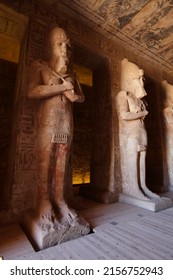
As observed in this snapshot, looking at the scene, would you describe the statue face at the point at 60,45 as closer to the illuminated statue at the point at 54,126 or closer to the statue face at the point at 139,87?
the illuminated statue at the point at 54,126

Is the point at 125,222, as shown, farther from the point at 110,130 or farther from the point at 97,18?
the point at 97,18

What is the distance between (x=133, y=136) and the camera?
3.66m

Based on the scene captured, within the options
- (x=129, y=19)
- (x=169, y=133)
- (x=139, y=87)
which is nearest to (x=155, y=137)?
(x=169, y=133)

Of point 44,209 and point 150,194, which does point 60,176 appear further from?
point 150,194

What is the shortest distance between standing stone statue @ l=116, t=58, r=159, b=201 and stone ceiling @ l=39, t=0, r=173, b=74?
37.8 inches

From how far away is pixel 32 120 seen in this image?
2.81 meters

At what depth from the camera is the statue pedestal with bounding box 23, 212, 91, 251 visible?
1.96 m

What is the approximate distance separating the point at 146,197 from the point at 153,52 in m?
4.01

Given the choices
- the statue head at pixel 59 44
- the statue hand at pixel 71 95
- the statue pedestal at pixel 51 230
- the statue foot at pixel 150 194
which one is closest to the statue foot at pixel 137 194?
the statue foot at pixel 150 194

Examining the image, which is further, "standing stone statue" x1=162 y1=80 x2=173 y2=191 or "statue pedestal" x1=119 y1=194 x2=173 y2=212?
"standing stone statue" x1=162 y1=80 x2=173 y2=191

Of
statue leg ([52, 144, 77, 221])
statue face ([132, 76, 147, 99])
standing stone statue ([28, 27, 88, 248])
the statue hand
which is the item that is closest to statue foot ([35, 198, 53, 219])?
standing stone statue ([28, 27, 88, 248])

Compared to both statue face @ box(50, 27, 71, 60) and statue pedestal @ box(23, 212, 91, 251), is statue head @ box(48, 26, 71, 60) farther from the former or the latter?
statue pedestal @ box(23, 212, 91, 251)

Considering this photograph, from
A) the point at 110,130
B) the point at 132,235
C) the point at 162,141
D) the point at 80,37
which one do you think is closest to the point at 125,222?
the point at 132,235

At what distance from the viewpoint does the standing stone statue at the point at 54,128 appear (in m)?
2.34
